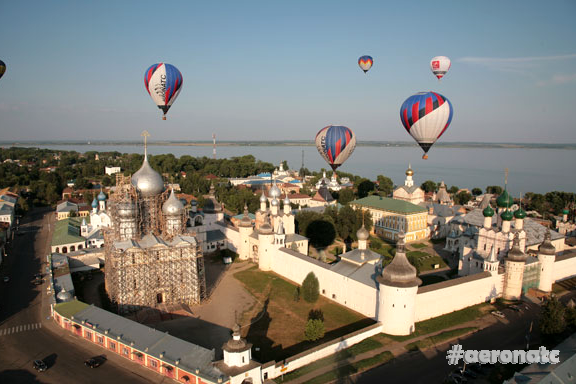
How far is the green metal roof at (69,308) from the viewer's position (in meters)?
19.4

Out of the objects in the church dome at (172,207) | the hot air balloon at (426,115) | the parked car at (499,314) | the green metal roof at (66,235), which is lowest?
the parked car at (499,314)

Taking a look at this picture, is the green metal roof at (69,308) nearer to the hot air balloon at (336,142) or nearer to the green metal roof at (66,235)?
the green metal roof at (66,235)

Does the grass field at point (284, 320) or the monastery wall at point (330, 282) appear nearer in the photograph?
the grass field at point (284, 320)

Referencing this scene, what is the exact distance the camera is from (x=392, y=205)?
134ft

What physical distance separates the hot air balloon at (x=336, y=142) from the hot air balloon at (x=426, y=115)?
12.5ft

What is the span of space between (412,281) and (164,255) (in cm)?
1309

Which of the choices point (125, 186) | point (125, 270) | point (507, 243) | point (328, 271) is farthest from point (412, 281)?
point (125, 186)

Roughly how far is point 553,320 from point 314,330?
1071 cm

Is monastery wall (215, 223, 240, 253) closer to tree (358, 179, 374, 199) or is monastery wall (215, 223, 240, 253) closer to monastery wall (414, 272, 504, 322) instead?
monastery wall (414, 272, 504, 322)

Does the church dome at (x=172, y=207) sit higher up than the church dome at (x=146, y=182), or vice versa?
the church dome at (x=146, y=182)

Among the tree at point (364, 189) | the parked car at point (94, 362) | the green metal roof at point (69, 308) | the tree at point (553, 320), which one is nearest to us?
the parked car at point (94, 362)

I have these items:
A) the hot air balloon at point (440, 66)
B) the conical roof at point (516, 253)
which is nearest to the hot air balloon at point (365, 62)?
the hot air balloon at point (440, 66)

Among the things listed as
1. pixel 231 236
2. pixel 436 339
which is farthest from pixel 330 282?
pixel 231 236

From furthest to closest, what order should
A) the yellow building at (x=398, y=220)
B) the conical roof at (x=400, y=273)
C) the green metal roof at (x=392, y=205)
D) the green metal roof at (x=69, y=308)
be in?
the green metal roof at (x=392, y=205)
the yellow building at (x=398, y=220)
the green metal roof at (x=69, y=308)
the conical roof at (x=400, y=273)
